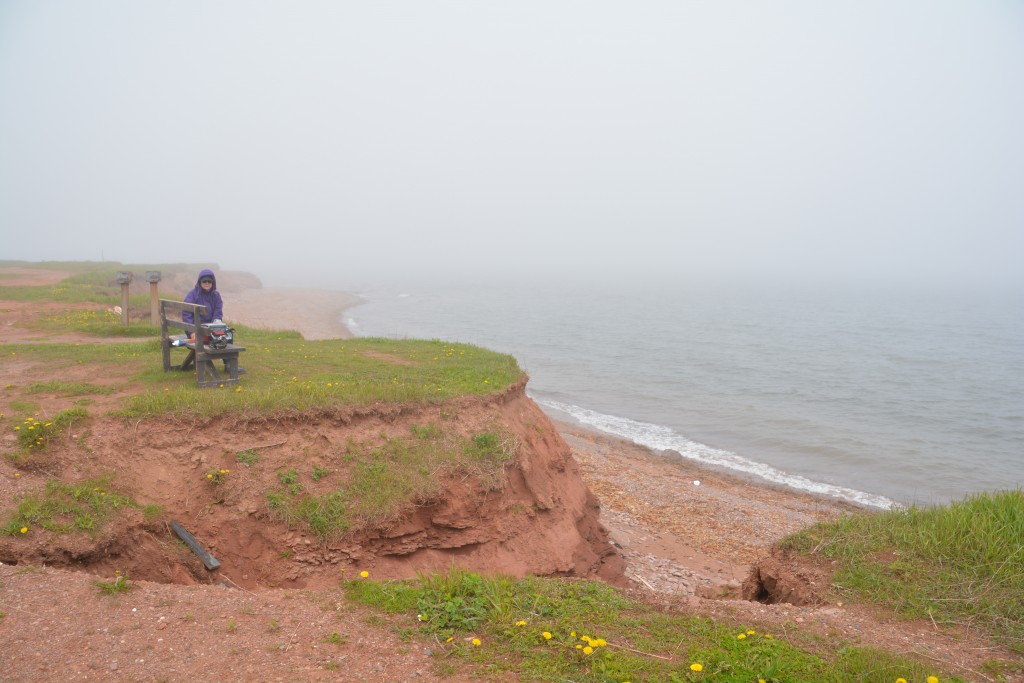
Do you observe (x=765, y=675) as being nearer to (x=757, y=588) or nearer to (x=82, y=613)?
(x=757, y=588)

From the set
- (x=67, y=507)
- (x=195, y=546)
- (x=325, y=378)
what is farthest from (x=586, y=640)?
(x=325, y=378)

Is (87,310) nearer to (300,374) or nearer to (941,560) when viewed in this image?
(300,374)

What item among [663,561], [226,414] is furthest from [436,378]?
[663,561]

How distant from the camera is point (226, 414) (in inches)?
401

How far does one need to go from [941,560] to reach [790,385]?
101ft

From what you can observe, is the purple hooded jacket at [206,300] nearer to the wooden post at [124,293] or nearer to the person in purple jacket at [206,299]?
the person in purple jacket at [206,299]

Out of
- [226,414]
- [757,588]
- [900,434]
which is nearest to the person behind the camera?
[757,588]

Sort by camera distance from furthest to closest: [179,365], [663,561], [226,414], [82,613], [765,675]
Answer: [663,561]
[179,365]
[226,414]
[82,613]
[765,675]

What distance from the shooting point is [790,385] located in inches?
1441

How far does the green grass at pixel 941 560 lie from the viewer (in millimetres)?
6770

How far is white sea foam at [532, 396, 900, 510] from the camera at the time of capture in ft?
68.6

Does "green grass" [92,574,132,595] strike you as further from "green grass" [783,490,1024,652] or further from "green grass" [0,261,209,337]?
"green grass" [0,261,209,337]

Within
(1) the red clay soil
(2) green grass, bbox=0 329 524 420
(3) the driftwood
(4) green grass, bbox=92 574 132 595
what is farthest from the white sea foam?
(4) green grass, bbox=92 574 132 595

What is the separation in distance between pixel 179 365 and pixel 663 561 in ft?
36.8
